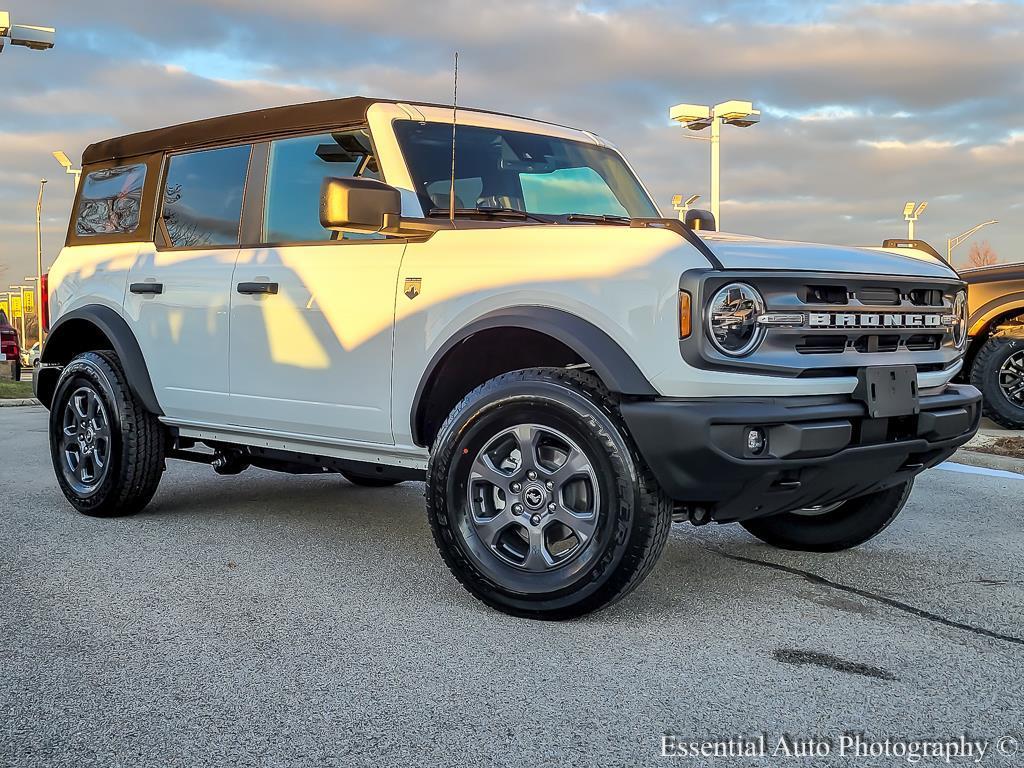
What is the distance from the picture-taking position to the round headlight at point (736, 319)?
3496 mm

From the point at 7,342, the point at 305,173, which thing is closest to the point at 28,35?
the point at 7,342

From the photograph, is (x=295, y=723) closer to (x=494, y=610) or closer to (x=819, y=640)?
(x=494, y=610)

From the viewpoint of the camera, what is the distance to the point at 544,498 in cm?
378

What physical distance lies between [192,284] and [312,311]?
94 centimetres

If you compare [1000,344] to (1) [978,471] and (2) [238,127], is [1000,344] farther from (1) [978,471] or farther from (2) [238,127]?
(2) [238,127]

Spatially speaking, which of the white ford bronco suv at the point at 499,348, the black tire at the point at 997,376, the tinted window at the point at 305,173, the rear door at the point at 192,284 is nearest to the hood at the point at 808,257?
the white ford bronco suv at the point at 499,348

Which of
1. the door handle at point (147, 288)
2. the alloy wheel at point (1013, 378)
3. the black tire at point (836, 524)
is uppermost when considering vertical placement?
the door handle at point (147, 288)

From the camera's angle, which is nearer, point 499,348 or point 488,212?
point 499,348

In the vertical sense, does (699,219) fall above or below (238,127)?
below

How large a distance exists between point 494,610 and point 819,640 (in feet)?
3.68

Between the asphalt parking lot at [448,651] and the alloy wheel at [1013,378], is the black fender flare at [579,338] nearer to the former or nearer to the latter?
the asphalt parking lot at [448,651]

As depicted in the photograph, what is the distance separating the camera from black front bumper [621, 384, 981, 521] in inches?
134

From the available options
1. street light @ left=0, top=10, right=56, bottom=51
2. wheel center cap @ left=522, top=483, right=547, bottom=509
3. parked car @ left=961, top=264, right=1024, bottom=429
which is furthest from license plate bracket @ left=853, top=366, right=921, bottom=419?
street light @ left=0, top=10, right=56, bottom=51

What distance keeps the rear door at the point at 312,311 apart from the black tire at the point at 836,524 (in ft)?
5.98
